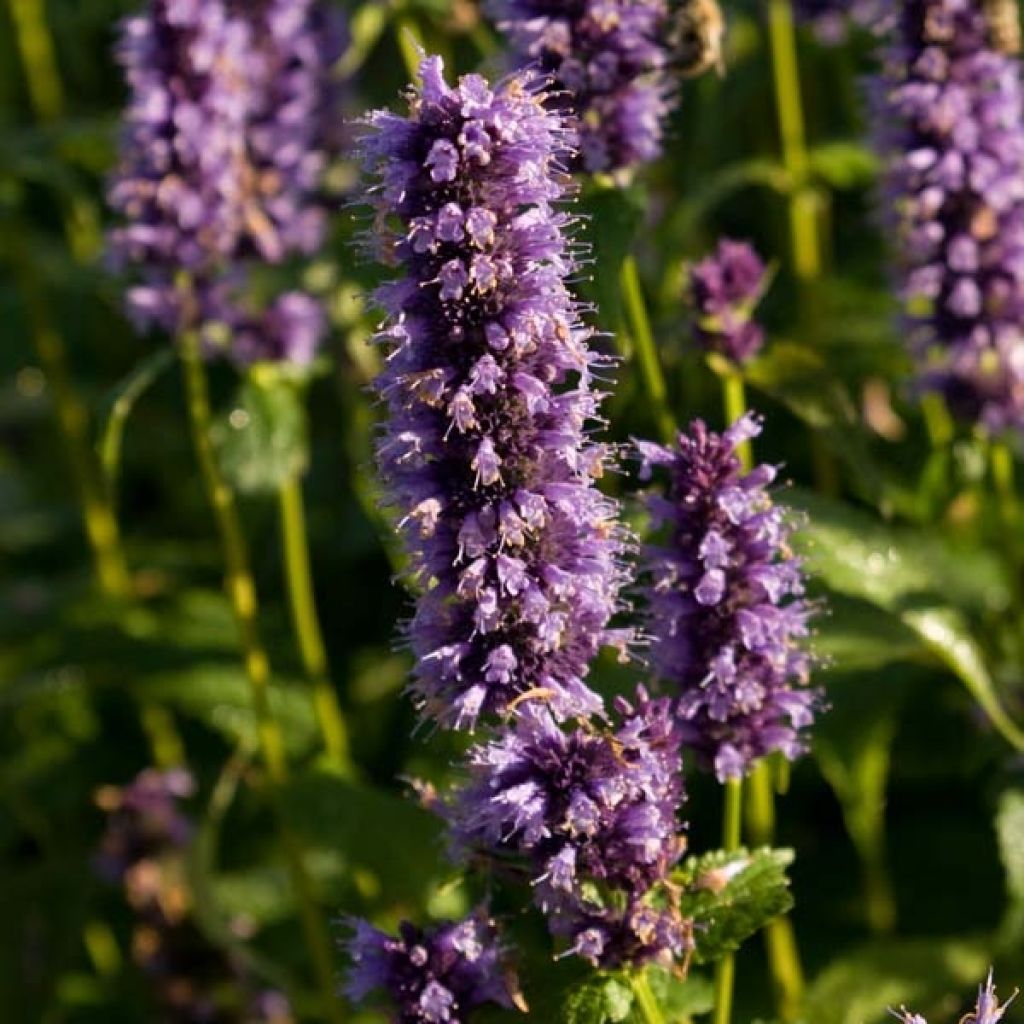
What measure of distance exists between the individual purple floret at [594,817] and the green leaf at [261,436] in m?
1.74

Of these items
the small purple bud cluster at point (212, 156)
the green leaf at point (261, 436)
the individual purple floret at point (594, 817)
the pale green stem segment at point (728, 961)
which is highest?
the small purple bud cluster at point (212, 156)

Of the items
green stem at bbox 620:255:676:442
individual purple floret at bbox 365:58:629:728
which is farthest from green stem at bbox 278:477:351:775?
individual purple floret at bbox 365:58:629:728

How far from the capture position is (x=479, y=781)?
2.42 m

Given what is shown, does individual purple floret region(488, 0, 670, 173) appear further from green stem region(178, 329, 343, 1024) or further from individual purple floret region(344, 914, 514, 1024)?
individual purple floret region(344, 914, 514, 1024)

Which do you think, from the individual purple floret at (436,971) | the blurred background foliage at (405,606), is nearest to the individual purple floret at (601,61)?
the blurred background foliage at (405,606)

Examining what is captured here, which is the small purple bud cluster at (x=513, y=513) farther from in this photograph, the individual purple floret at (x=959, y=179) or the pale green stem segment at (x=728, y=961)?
the individual purple floret at (x=959, y=179)

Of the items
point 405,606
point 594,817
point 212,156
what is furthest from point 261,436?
point 594,817

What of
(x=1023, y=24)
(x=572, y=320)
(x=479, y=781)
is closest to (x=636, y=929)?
(x=479, y=781)

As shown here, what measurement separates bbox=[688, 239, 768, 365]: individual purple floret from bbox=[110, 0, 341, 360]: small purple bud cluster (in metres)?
1.12

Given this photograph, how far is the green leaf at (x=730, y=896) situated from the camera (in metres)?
2.53

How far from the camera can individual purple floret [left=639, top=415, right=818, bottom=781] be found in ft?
8.25

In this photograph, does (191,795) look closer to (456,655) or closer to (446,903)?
(446,903)

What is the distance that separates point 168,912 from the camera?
15.6 ft

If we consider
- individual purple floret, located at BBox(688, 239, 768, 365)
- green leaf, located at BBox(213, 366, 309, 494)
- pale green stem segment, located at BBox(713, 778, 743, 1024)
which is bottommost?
pale green stem segment, located at BBox(713, 778, 743, 1024)
